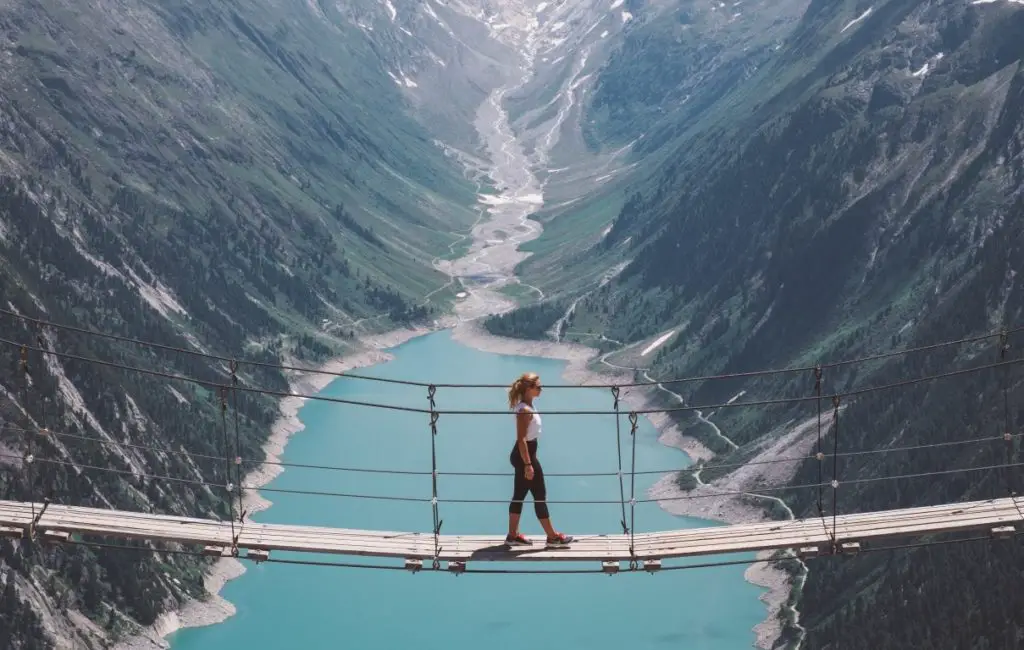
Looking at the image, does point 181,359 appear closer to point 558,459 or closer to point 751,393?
point 558,459

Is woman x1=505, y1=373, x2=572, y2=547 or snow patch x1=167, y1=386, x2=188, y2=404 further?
snow patch x1=167, y1=386, x2=188, y2=404

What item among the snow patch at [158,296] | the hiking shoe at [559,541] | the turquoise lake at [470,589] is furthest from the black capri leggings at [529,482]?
the snow patch at [158,296]

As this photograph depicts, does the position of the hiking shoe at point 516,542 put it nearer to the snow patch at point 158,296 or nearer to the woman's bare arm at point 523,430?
the woman's bare arm at point 523,430

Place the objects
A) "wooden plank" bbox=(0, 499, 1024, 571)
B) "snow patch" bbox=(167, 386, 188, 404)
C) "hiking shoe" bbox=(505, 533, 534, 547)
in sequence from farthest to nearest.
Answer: "snow patch" bbox=(167, 386, 188, 404) < "hiking shoe" bbox=(505, 533, 534, 547) < "wooden plank" bbox=(0, 499, 1024, 571)

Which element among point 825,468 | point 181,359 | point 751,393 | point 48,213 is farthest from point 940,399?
point 48,213

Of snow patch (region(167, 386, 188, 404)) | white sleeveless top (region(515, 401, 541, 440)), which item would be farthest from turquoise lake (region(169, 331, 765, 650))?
white sleeveless top (region(515, 401, 541, 440))

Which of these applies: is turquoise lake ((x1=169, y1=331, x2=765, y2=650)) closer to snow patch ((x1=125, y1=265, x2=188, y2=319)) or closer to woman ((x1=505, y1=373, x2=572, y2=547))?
snow patch ((x1=125, y1=265, x2=188, y2=319))
